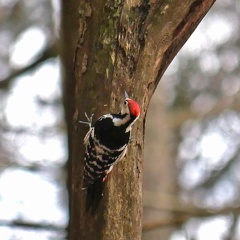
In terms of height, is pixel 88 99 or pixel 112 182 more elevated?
pixel 88 99

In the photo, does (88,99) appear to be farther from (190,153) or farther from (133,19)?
(190,153)

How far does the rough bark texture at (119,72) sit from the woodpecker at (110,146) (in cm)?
3

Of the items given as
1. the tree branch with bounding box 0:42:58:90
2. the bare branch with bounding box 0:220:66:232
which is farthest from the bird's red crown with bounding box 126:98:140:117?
the tree branch with bounding box 0:42:58:90

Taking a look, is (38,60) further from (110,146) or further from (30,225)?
(110,146)

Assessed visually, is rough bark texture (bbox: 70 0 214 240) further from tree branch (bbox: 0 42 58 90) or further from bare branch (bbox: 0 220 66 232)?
tree branch (bbox: 0 42 58 90)

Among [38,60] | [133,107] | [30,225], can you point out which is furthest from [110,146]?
[38,60]

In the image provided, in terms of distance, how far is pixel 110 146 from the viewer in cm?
195

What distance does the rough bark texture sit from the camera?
177cm

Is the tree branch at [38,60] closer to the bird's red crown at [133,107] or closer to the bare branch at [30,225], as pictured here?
the bare branch at [30,225]

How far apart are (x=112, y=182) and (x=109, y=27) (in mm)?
548

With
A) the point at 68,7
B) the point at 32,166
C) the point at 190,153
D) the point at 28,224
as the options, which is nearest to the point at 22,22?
the point at 32,166

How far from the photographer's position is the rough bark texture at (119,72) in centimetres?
177

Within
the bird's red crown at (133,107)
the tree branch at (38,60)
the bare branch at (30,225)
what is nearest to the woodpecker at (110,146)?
the bird's red crown at (133,107)

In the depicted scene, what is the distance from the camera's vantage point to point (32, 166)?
4.69m
